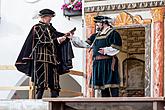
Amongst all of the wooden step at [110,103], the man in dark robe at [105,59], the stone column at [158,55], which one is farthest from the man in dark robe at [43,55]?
the wooden step at [110,103]

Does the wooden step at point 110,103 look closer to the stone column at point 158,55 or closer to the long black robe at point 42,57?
the long black robe at point 42,57

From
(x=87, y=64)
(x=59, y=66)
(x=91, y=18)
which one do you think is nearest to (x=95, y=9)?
(x=91, y=18)

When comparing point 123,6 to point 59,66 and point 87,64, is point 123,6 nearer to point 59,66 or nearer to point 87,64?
point 87,64

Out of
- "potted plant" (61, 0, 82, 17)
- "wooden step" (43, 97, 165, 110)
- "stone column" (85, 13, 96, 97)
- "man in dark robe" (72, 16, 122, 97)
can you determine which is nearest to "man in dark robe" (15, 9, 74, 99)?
"man in dark robe" (72, 16, 122, 97)

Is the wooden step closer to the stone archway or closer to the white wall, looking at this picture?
the stone archway

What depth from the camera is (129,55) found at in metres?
10.1

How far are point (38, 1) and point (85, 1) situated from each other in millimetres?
1622

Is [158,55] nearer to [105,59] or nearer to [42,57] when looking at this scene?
[105,59]

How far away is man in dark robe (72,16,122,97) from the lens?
7020 millimetres

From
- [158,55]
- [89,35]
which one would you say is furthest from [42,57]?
[158,55]

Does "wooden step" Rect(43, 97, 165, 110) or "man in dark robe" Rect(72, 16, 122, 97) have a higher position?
"man in dark robe" Rect(72, 16, 122, 97)

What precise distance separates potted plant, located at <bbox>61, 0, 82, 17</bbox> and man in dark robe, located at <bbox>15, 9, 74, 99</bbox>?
222 cm

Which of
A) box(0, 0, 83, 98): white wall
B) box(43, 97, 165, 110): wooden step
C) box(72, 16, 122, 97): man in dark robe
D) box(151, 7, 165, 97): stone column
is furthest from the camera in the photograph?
box(0, 0, 83, 98): white wall

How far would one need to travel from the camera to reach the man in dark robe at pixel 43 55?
7.21 m
